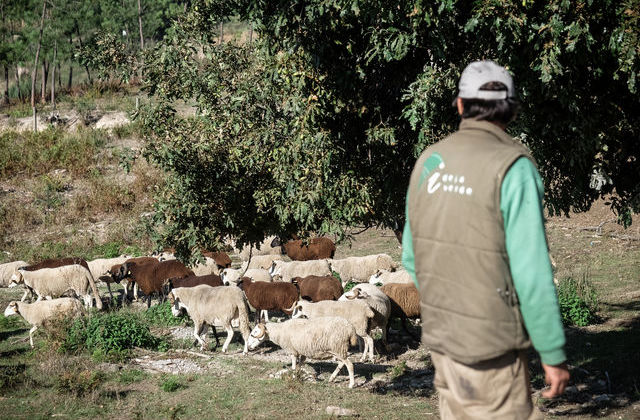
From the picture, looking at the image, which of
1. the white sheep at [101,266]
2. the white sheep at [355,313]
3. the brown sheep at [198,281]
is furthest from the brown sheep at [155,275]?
the white sheep at [355,313]

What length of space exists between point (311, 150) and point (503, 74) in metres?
5.65

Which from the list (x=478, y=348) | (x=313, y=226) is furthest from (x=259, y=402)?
(x=478, y=348)

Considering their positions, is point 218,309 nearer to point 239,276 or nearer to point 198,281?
point 198,281

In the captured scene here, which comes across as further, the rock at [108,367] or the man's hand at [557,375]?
the rock at [108,367]

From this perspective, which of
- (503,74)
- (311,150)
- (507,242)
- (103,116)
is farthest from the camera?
(103,116)

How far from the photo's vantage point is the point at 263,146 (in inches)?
368

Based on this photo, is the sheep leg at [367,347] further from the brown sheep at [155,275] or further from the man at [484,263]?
the man at [484,263]

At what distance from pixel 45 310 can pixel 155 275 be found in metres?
3.64

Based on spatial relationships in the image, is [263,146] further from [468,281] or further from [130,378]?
[468,281]

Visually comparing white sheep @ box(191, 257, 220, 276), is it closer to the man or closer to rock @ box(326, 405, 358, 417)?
rock @ box(326, 405, 358, 417)

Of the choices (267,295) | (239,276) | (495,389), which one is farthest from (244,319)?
(495,389)

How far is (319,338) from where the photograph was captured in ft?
33.4

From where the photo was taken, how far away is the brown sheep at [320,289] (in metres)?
14.2

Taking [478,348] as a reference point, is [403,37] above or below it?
above
